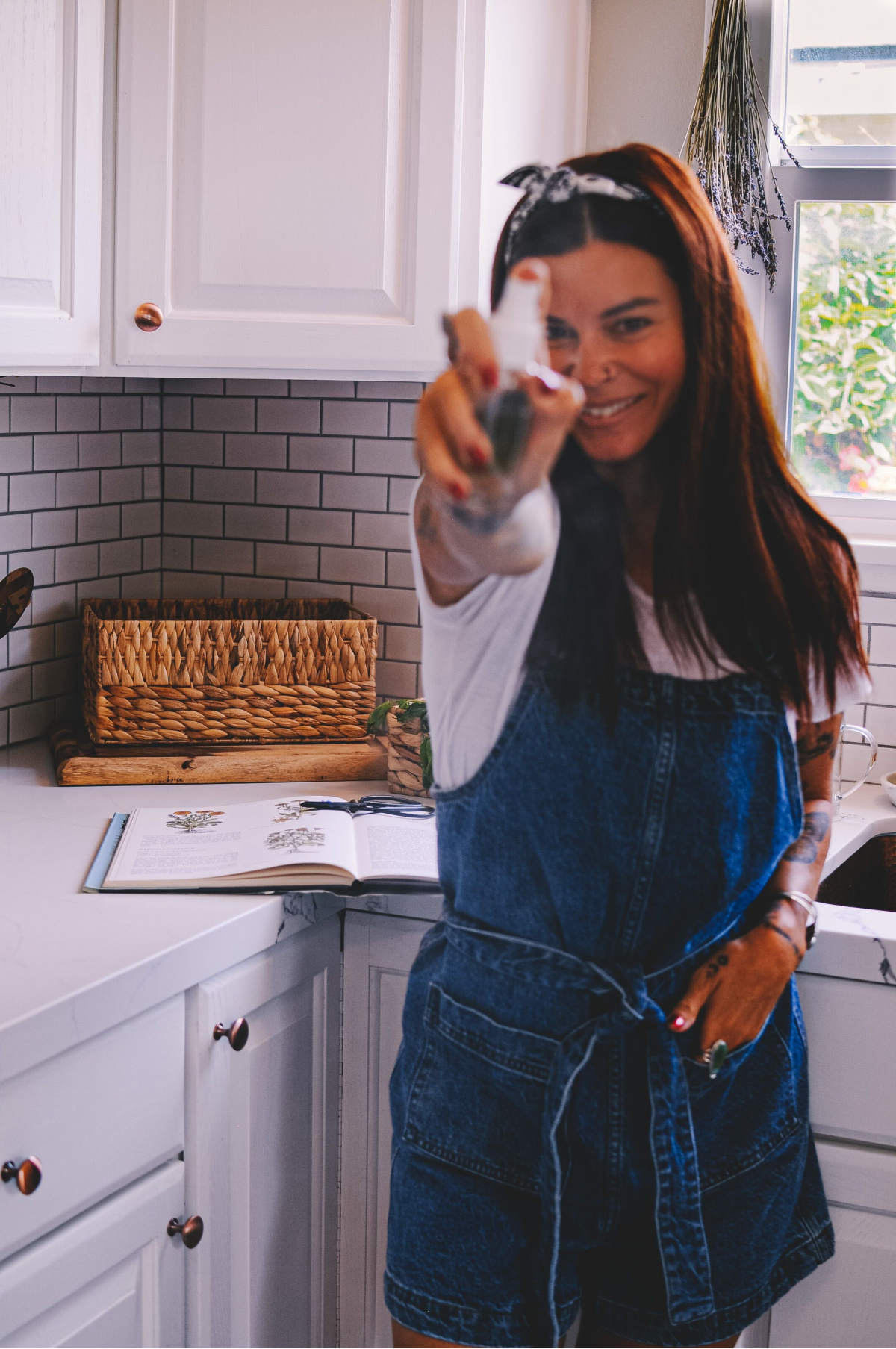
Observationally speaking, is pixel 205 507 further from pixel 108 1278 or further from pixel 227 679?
pixel 108 1278

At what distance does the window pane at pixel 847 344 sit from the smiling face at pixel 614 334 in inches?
46.5

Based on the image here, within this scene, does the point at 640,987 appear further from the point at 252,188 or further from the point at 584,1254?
the point at 252,188

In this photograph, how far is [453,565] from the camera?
862 mm

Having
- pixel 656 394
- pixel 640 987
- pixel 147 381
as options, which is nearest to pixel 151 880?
pixel 640 987

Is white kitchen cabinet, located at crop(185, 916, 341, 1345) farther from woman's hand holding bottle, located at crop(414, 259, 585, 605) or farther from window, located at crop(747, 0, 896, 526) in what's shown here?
window, located at crop(747, 0, 896, 526)

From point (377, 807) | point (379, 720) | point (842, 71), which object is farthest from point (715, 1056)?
point (842, 71)

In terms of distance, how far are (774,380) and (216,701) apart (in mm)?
961

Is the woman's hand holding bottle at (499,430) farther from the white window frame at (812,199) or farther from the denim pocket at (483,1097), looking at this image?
the white window frame at (812,199)

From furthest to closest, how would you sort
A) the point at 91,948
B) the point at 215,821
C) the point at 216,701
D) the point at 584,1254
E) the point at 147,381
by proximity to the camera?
the point at 147,381 < the point at 216,701 < the point at 215,821 < the point at 91,948 < the point at 584,1254

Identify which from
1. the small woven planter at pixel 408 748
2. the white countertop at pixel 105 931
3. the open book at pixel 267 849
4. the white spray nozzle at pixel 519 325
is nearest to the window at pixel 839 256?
the white countertop at pixel 105 931

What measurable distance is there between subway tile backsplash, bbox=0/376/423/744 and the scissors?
416mm

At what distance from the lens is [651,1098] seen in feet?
3.35

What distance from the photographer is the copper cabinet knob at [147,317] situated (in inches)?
66.5

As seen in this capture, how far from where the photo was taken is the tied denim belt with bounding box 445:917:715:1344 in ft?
3.27
